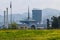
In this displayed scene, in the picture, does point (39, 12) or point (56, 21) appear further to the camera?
point (39, 12)

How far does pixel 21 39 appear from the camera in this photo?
63.3 ft

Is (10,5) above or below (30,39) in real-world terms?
above

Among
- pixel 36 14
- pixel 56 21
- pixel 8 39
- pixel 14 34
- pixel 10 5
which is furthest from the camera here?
pixel 36 14

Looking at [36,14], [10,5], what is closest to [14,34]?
[10,5]

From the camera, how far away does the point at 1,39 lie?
19297mm

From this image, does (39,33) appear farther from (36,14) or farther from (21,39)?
(36,14)

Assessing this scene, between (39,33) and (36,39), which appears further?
(39,33)

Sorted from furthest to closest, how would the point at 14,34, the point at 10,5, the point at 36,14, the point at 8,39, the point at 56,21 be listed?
the point at 36,14 → the point at 56,21 → the point at 10,5 → the point at 14,34 → the point at 8,39

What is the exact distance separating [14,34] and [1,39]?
141 inches

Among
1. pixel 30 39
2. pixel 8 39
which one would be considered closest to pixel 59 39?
pixel 30 39

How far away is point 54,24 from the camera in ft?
178

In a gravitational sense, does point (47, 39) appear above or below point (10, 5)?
below

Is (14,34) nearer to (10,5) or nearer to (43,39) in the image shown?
(43,39)

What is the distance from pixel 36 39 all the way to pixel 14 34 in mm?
3880
